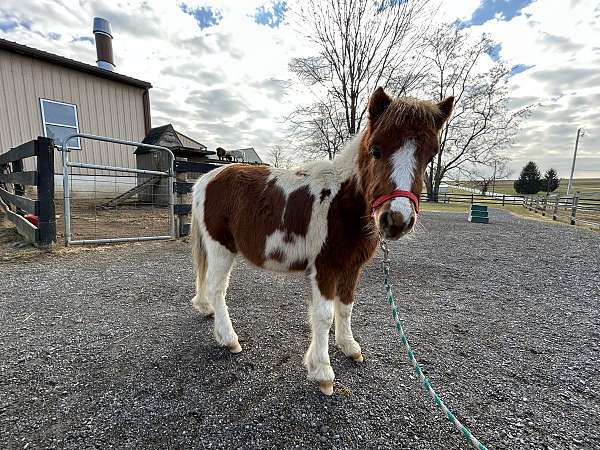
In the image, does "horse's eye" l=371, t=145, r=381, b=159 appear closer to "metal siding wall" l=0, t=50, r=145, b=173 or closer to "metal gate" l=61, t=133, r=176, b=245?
"metal gate" l=61, t=133, r=176, b=245

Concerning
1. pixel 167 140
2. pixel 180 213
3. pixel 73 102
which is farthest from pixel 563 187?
pixel 73 102

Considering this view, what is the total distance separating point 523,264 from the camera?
529cm

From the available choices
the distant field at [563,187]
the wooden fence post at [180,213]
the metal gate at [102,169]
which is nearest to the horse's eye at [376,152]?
the metal gate at [102,169]

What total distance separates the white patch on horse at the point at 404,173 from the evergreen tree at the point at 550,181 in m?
55.6

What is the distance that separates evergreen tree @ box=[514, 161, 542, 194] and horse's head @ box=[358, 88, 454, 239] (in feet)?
183

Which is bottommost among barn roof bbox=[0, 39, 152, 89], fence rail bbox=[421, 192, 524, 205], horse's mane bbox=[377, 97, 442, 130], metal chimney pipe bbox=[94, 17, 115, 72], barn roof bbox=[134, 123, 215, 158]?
fence rail bbox=[421, 192, 524, 205]

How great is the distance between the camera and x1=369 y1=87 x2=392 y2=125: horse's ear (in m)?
1.66

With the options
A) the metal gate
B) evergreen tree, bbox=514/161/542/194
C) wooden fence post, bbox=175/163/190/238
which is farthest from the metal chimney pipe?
evergreen tree, bbox=514/161/542/194

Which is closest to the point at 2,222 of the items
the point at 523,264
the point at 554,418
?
the point at 554,418

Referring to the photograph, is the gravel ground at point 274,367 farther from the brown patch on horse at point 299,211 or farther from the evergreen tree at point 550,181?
the evergreen tree at point 550,181

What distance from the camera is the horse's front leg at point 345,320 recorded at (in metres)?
2.26

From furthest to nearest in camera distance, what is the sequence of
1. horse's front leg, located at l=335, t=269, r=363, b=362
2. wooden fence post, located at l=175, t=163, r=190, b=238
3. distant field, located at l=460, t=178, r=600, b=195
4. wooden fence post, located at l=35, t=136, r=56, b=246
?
distant field, located at l=460, t=178, r=600, b=195 → wooden fence post, located at l=175, t=163, r=190, b=238 → wooden fence post, located at l=35, t=136, r=56, b=246 → horse's front leg, located at l=335, t=269, r=363, b=362

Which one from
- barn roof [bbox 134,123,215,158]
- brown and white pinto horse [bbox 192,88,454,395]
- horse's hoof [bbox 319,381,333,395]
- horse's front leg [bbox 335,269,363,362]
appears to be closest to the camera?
brown and white pinto horse [bbox 192,88,454,395]

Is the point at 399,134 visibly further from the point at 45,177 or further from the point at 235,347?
the point at 45,177
